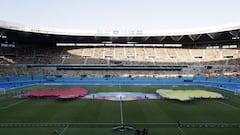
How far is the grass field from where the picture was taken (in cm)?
1750

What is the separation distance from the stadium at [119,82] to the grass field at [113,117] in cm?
8

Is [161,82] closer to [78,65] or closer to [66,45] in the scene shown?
[78,65]

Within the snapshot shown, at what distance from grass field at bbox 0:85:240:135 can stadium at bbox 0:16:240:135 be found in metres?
0.08

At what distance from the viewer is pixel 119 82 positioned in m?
55.1

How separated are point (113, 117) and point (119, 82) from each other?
34.1 meters

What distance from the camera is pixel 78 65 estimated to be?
2628 inches

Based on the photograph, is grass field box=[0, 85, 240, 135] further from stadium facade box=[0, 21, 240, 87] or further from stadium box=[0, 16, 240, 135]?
stadium facade box=[0, 21, 240, 87]

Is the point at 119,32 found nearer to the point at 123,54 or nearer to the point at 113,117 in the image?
the point at 123,54

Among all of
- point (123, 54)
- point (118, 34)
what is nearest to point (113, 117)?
point (118, 34)

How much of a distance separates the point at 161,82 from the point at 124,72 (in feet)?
46.8

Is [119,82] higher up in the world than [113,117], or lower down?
higher up

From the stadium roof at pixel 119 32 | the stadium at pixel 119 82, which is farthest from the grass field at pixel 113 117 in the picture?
the stadium roof at pixel 119 32

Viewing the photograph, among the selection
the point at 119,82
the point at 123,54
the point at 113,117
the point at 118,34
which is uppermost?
the point at 118,34

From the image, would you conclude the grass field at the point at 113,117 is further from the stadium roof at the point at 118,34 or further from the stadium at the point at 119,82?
the stadium roof at the point at 118,34
